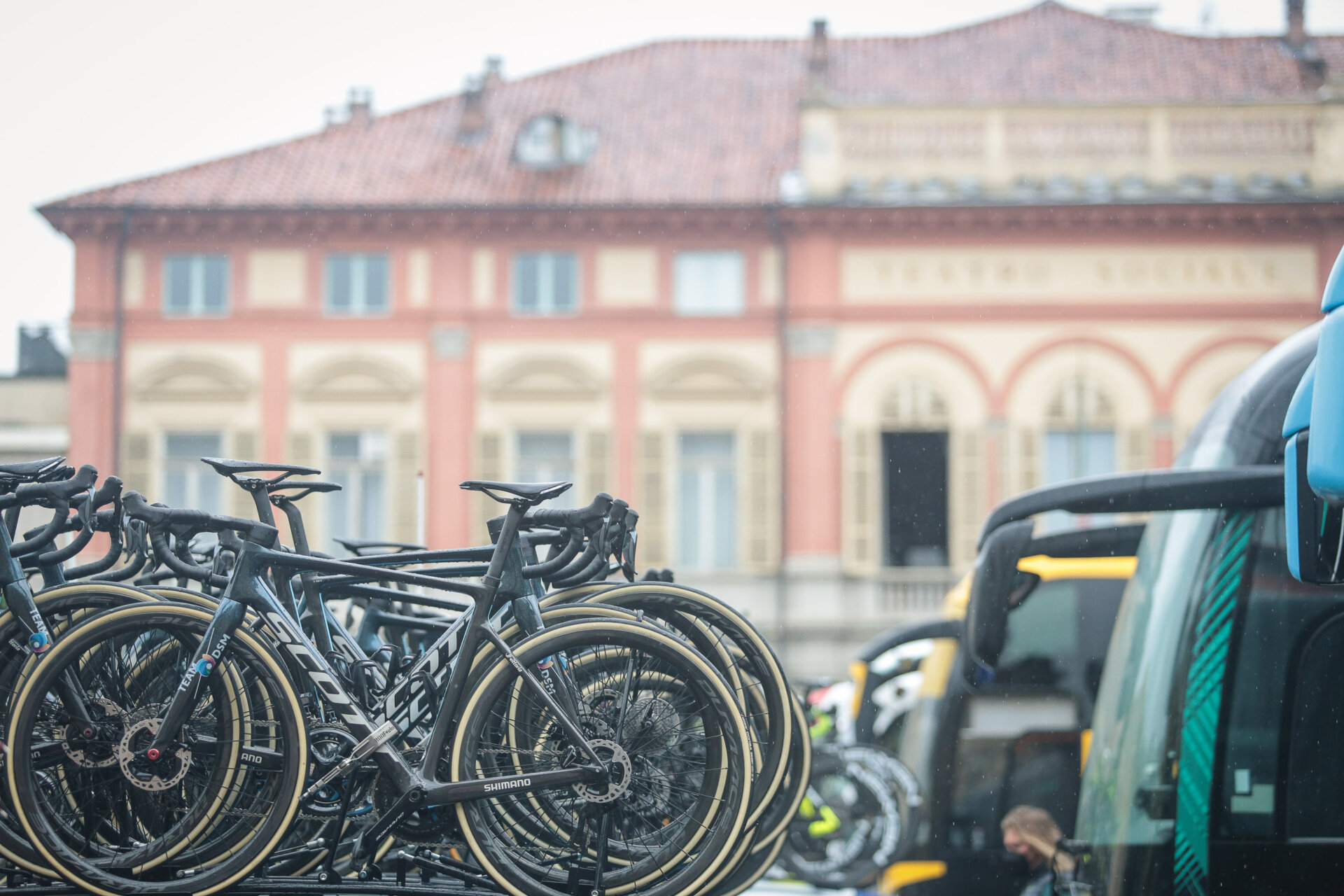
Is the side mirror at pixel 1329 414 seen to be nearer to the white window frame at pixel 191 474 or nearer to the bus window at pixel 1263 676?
the bus window at pixel 1263 676

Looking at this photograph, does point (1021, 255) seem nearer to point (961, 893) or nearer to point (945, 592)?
point (945, 592)

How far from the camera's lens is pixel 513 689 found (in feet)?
12.2

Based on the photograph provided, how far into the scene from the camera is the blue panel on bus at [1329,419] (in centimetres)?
350

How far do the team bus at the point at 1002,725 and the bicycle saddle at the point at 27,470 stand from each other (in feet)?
27.4

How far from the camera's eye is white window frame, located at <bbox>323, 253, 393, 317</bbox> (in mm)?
27656

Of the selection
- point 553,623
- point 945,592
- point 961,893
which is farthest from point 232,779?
point 945,592

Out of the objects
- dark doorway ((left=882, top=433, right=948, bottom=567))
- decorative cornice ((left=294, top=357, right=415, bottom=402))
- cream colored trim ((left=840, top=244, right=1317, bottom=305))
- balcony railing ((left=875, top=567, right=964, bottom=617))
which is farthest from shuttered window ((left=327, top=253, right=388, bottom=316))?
balcony railing ((left=875, top=567, right=964, bottom=617))

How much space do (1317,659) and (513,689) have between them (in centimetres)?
263

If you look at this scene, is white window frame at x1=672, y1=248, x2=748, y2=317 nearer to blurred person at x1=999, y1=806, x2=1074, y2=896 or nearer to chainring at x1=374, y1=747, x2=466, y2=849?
blurred person at x1=999, y1=806, x2=1074, y2=896

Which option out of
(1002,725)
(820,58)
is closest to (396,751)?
(1002,725)

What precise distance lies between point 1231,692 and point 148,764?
128 inches

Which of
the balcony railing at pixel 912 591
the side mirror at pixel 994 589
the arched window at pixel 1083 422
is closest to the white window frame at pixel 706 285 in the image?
the balcony railing at pixel 912 591

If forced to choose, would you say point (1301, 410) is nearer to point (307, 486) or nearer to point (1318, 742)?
point (1318, 742)

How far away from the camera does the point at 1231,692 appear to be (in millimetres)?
5008
